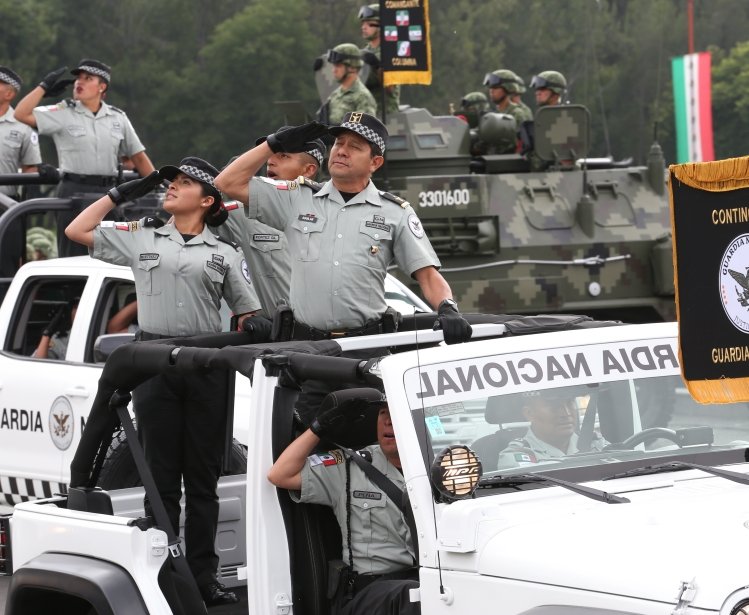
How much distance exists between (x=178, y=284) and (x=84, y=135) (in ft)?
15.1

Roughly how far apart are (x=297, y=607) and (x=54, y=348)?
4739 mm

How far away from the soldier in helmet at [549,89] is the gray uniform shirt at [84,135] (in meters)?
6.49

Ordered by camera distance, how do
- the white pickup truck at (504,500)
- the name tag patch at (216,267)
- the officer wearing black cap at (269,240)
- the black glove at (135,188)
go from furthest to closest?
A: 1. the officer wearing black cap at (269,240)
2. the name tag patch at (216,267)
3. the black glove at (135,188)
4. the white pickup truck at (504,500)

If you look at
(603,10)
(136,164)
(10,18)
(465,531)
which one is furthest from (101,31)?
(465,531)

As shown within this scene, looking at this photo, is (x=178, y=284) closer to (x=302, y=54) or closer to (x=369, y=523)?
(x=369, y=523)

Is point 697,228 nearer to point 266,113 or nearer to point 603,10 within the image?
point 603,10

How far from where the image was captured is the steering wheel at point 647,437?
15.5ft

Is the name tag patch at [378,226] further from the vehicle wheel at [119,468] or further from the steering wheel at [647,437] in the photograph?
the steering wheel at [647,437]

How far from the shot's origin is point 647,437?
4.75 metres

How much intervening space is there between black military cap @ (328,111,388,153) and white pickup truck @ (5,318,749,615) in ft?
4.14

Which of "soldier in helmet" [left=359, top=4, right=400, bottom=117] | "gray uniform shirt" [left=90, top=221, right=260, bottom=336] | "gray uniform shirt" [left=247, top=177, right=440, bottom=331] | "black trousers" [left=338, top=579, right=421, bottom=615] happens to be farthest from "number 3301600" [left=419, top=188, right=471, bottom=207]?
"black trousers" [left=338, top=579, right=421, bottom=615]

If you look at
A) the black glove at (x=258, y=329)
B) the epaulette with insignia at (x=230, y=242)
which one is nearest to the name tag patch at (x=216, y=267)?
the epaulette with insignia at (x=230, y=242)

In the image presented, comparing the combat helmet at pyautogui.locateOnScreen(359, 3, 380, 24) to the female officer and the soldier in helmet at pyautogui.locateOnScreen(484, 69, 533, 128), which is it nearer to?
the soldier in helmet at pyautogui.locateOnScreen(484, 69, 533, 128)

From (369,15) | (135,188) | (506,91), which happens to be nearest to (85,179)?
(135,188)
